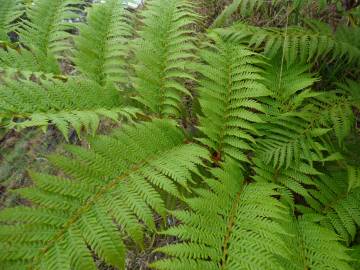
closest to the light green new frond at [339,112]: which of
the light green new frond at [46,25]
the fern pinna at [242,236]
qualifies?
the fern pinna at [242,236]

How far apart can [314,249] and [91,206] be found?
1.03 meters

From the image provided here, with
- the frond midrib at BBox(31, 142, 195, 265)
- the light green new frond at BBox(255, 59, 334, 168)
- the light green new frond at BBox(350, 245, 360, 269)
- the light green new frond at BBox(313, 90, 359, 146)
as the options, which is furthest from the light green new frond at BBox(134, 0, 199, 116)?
the light green new frond at BBox(350, 245, 360, 269)

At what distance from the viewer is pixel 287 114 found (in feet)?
6.58

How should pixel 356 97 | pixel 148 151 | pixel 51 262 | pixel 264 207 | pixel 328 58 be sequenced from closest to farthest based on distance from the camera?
pixel 51 262, pixel 264 207, pixel 148 151, pixel 356 97, pixel 328 58

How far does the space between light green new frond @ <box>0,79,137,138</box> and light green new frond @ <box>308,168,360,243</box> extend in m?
1.09

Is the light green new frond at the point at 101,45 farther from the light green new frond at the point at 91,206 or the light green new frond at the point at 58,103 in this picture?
the light green new frond at the point at 91,206

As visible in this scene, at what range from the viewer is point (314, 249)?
1.76m

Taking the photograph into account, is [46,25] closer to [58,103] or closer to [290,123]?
[58,103]

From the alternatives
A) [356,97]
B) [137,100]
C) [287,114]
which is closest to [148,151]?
[137,100]

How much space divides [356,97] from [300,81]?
1.03ft

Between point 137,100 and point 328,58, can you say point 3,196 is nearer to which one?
point 137,100

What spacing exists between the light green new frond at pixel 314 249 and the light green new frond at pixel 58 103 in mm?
1008

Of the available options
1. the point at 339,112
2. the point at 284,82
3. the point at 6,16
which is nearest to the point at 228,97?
the point at 284,82

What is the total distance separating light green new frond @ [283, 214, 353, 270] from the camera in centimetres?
167
